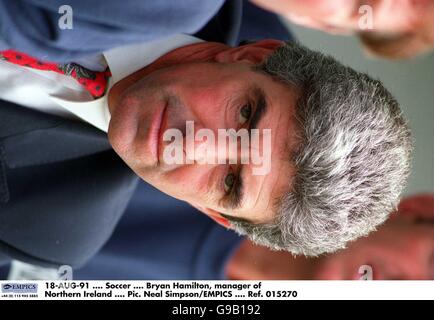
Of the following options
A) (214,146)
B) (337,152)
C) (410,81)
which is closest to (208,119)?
(214,146)

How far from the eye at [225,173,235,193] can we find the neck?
0.46 ft

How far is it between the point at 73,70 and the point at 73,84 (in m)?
0.02

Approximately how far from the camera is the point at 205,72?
62 centimetres

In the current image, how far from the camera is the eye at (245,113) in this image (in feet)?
2.00

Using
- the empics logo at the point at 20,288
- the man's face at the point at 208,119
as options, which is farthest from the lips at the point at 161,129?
the empics logo at the point at 20,288

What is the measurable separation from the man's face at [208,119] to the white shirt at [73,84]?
3 cm

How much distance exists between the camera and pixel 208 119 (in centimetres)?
61

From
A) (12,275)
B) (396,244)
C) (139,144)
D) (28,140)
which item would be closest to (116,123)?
(139,144)

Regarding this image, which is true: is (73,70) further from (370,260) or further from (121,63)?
(370,260)

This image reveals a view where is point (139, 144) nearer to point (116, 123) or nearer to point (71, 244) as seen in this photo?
point (116, 123)

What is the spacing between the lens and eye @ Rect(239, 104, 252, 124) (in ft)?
2.00

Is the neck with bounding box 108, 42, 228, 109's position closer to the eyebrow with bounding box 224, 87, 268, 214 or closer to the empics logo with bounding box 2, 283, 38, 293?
the eyebrow with bounding box 224, 87, 268, 214
